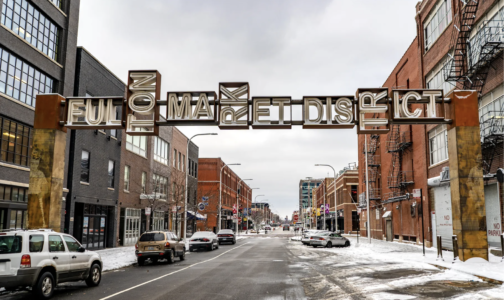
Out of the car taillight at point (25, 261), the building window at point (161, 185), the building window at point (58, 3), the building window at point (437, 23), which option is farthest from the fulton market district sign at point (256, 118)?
the building window at point (161, 185)

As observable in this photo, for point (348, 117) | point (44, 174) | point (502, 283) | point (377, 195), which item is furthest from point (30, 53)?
point (377, 195)

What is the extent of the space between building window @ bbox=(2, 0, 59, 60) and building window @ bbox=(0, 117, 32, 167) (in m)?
4.90

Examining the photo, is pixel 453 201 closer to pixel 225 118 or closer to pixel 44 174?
pixel 225 118

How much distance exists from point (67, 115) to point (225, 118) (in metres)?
6.56

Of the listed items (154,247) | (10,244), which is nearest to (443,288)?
(10,244)

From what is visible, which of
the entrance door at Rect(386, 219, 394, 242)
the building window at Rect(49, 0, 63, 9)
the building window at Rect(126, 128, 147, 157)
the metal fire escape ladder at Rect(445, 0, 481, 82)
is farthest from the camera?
the entrance door at Rect(386, 219, 394, 242)

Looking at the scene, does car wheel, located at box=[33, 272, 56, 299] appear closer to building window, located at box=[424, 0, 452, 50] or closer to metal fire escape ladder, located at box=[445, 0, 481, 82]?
metal fire escape ladder, located at box=[445, 0, 481, 82]

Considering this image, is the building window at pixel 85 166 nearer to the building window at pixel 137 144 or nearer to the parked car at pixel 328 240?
the building window at pixel 137 144

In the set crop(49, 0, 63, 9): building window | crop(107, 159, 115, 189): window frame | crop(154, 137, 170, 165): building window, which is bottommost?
crop(107, 159, 115, 189): window frame


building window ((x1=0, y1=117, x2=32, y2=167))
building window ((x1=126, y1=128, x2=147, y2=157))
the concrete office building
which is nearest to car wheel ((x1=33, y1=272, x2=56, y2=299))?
the concrete office building

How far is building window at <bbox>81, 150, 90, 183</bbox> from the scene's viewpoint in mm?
29281

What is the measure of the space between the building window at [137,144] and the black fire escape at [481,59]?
2530 cm

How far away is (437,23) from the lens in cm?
3195

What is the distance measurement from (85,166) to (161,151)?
53.5ft
